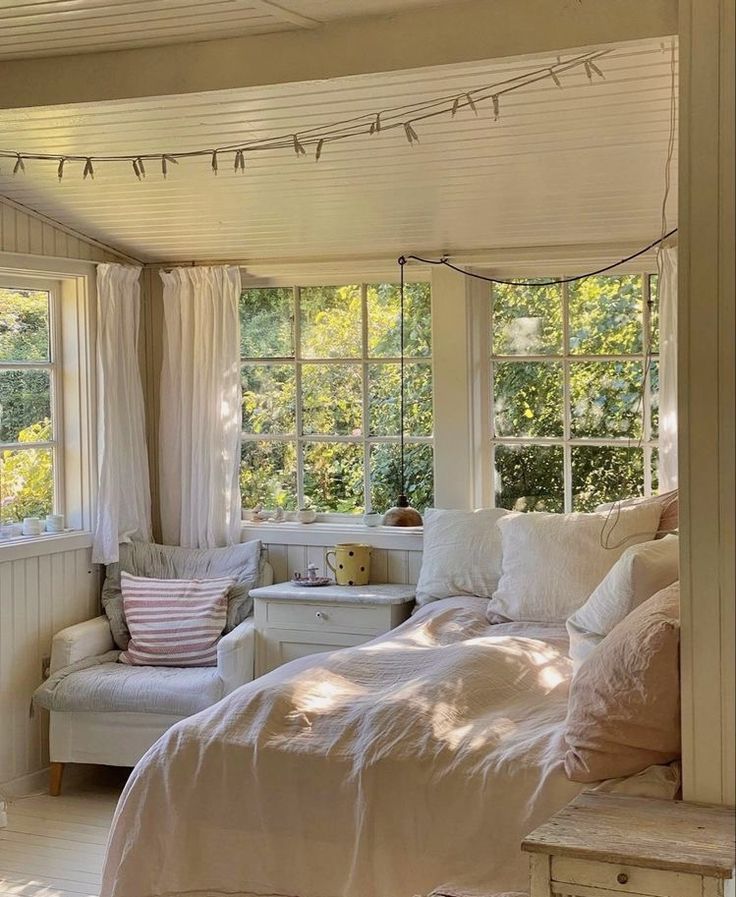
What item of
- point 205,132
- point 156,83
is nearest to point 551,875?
point 156,83

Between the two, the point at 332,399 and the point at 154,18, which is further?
the point at 332,399

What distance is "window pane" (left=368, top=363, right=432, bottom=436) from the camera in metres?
5.38

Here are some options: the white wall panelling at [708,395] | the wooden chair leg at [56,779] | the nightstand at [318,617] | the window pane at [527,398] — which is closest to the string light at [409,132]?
the white wall panelling at [708,395]

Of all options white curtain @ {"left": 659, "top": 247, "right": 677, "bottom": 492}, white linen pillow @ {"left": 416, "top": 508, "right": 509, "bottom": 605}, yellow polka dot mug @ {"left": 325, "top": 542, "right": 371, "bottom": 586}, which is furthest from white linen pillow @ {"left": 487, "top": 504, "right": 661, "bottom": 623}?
yellow polka dot mug @ {"left": 325, "top": 542, "right": 371, "bottom": 586}

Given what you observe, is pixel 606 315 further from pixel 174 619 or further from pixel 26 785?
pixel 26 785

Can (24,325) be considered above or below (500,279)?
below

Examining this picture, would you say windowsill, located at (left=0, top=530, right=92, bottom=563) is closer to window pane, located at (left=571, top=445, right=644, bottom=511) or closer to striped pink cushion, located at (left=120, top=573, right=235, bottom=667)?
striped pink cushion, located at (left=120, top=573, right=235, bottom=667)

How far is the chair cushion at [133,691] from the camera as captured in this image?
4711mm

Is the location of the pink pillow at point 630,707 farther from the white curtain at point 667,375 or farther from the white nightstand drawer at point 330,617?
the white nightstand drawer at point 330,617

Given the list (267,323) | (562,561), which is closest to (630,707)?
(562,561)

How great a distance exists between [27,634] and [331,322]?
6.24ft

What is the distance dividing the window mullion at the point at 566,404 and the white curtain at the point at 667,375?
1.62ft

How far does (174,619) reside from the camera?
5.11 m

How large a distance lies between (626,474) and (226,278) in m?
1.98
